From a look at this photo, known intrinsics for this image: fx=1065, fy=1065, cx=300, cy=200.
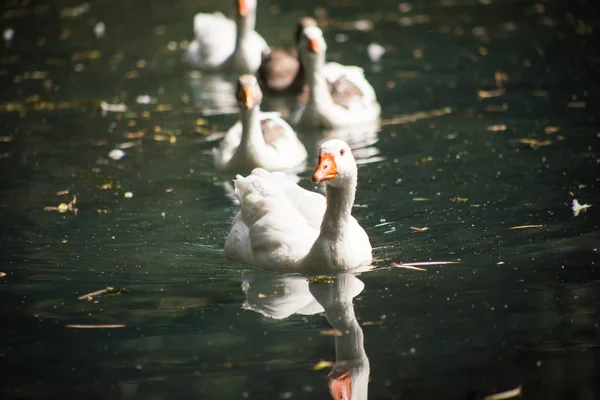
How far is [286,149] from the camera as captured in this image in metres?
13.2

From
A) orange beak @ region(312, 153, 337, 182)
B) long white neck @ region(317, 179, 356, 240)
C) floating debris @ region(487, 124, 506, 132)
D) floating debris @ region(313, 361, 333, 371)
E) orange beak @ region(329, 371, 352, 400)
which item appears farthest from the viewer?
floating debris @ region(487, 124, 506, 132)

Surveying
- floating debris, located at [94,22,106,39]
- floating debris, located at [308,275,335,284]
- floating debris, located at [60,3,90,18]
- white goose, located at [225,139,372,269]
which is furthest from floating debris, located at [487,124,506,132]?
floating debris, located at [60,3,90,18]

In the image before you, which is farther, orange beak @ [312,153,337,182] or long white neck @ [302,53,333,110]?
long white neck @ [302,53,333,110]

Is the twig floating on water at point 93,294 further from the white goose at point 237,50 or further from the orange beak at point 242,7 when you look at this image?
the orange beak at point 242,7

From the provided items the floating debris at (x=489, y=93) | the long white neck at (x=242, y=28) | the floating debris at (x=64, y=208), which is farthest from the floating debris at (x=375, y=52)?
the floating debris at (x=64, y=208)

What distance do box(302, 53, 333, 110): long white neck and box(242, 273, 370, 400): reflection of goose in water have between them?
667 cm

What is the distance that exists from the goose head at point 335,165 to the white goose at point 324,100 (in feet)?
21.9

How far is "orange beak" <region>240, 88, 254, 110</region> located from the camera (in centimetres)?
1259

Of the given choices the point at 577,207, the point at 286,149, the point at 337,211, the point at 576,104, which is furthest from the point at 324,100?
the point at 337,211

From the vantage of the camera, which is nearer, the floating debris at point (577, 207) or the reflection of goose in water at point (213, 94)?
the floating debris at point (577, 207)

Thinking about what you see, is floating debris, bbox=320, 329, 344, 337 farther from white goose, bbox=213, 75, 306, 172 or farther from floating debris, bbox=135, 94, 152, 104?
floating debris, bbox=135, 94, 152, 104

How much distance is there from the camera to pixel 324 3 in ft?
84.4

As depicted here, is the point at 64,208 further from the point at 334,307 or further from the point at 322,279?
the point at 334,307

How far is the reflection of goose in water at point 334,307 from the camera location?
6.61 meters
